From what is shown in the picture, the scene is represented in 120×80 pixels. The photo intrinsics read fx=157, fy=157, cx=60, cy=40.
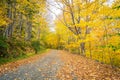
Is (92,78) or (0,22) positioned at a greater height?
(0,22)

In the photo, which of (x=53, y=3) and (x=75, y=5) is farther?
(x=75, y=5)

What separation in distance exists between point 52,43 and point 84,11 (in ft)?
144

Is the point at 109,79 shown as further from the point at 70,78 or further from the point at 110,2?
the point at 110,2

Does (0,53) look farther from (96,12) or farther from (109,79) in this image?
(96,12)

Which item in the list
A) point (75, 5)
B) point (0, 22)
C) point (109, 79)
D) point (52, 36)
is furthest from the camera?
point (52, 36)

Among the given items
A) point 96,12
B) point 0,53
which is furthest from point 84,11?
point 0,53

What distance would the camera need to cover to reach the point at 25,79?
7.20m

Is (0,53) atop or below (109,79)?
atop

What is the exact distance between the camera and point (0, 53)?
41.5 feet

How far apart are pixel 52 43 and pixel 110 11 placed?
47.2m

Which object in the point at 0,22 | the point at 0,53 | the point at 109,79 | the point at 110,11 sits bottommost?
the point at 109,79

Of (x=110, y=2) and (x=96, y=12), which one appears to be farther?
(x=96, y=12)

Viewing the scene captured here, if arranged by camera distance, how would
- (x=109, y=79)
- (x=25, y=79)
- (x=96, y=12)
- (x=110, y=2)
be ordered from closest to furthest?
(x=25, y=79)
(x=109, y=79)
(x=110, y=2)
(x=96, y=12)

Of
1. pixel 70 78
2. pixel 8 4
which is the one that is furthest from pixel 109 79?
pixel 8 4
